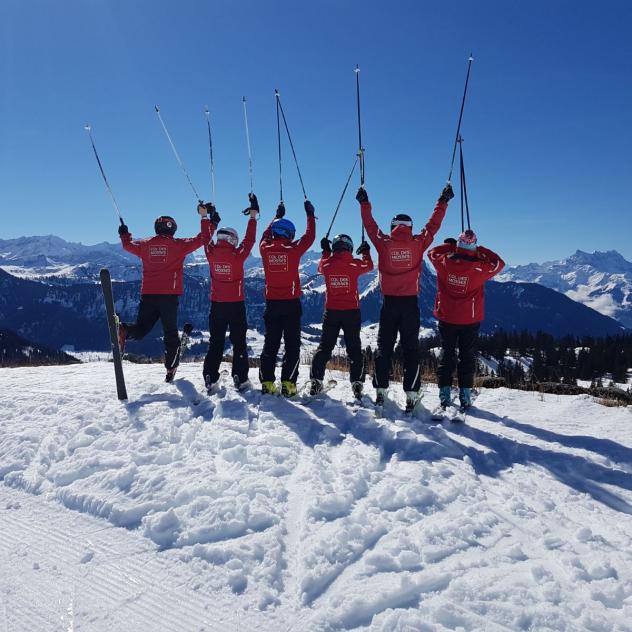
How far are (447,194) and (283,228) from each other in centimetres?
288

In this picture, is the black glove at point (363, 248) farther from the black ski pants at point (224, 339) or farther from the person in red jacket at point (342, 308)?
the black ski pants at point (224, 339)

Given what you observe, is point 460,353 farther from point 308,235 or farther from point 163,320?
point 163,320

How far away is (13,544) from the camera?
3742mm

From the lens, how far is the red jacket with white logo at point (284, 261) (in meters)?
7.65

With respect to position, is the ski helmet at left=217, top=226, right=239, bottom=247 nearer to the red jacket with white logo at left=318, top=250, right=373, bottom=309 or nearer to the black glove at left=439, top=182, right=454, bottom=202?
the red jacket with white logo at left=318, top=250, right=373, bottom=309

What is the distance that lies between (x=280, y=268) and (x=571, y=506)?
539 centimetres

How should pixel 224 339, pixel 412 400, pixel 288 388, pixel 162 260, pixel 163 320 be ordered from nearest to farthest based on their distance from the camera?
pixel 412 400
pixel 288 388
pixel 224 339
pixel 162 260
pixel 163 320

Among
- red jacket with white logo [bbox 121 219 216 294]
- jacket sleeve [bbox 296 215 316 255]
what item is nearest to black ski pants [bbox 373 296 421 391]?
jacket sleeve [bbox 296 215 316 255]

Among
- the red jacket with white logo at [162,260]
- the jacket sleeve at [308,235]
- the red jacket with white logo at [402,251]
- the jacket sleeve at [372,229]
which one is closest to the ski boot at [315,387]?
the red jacket with white logo at [402,251]

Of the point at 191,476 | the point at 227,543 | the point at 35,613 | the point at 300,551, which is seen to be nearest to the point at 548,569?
the point at 300,551

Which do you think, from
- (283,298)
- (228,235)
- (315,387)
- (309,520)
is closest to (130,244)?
(228,235)

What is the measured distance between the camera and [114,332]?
776 centimetres

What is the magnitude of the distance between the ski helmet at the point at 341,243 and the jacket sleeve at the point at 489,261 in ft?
7.16

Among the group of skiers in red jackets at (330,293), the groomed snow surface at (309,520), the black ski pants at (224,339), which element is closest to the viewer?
the groomed snow surface at (309,520)
